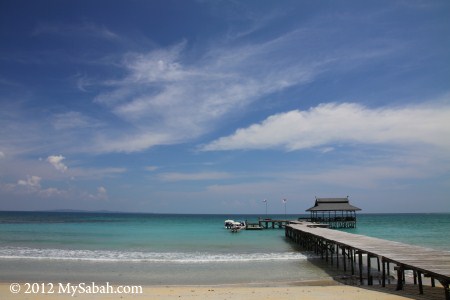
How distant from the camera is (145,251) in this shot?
24.1 metres

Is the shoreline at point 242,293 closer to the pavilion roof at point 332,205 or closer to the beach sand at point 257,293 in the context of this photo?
the beach sand at point 257,293

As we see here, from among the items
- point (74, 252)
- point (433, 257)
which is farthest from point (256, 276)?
point (74, 252)

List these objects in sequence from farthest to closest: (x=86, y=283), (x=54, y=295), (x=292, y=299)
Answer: (x=86, y=283), (x=54, y=295), (x=292, y=299)

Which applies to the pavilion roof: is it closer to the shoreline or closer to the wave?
the wave

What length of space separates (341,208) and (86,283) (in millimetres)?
43912

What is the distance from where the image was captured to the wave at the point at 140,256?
2013 centimetres

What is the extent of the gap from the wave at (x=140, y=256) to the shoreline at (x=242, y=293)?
7159mm

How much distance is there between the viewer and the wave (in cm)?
2013

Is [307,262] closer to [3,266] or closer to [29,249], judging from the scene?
[3,266]

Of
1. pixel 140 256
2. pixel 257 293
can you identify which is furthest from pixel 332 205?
pixel 257 293

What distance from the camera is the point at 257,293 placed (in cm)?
1157

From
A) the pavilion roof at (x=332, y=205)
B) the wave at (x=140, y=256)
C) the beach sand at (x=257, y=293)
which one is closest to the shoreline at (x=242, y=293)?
the beach sand at (x=257, y=293)

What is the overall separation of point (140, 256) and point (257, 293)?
11.9 metres

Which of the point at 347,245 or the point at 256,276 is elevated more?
the point at 347,245
